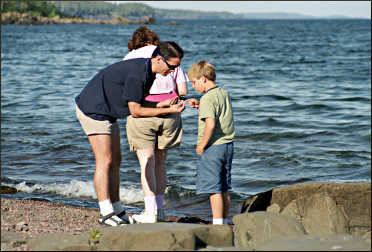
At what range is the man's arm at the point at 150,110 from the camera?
470cm

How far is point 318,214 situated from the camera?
15.2 feet

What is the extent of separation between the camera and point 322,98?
1686 cm

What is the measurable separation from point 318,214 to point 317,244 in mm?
843

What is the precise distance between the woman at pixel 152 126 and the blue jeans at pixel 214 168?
15.5 inches

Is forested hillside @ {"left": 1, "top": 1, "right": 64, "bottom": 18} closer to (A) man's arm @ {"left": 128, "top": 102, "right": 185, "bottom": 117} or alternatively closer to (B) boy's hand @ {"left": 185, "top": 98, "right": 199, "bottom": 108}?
(B) boy's hand @ {"left": 185, "top": 98, "right": 199, "bottom": 108}

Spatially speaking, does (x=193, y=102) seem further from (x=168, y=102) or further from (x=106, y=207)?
(x=106, y=207)

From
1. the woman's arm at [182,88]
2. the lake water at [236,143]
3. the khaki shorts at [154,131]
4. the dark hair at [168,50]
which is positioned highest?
the dark hair at [168,50]

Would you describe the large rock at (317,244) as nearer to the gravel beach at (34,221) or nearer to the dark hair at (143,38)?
the gravel beach at (34,221)

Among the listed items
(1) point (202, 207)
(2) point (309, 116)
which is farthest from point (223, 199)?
(2) point (309, 116)

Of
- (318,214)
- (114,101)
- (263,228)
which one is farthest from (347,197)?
(114,101)

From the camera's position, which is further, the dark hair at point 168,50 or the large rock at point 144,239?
the dark hair at point 168,50

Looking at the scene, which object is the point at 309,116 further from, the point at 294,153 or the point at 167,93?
the point at 167,93

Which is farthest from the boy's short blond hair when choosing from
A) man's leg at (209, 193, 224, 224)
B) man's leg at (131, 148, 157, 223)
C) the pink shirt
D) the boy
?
man's leg at (209, 193, 224, 224)

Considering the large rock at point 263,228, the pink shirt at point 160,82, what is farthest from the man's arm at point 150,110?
the large rock at point 263,228
